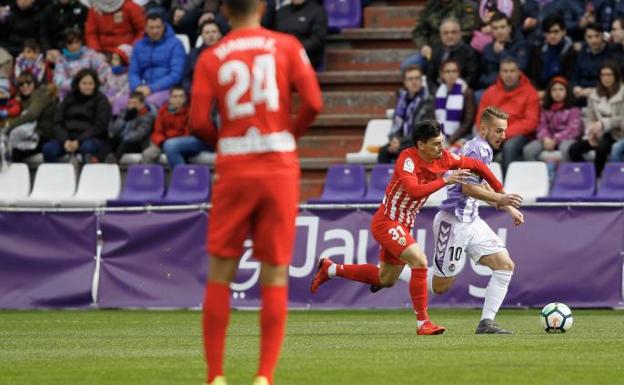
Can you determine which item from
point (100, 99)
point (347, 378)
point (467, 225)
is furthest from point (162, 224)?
point (347, 378)

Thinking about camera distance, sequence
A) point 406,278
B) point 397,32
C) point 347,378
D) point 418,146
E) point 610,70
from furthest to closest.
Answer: point 397,32
point 610,70
point 406,278
point 418,146
point 347,378

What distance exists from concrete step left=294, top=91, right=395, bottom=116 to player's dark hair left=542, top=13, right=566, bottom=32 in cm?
338

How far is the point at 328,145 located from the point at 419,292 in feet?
32.8

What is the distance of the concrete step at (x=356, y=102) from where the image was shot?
23.9 meters

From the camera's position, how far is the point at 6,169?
23250mm

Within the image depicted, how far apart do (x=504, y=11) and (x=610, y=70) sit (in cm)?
325

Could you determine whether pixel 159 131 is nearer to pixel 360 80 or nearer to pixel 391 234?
pixel 360 80

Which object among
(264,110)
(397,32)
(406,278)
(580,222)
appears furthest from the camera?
(397,32)

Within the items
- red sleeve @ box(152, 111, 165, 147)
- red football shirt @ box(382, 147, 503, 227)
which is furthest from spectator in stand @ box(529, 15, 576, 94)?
red football shirt @ box(382, 147, 503, 227)

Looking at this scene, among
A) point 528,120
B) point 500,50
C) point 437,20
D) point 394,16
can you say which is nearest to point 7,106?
point 394,16

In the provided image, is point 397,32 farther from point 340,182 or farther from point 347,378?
point 347,378

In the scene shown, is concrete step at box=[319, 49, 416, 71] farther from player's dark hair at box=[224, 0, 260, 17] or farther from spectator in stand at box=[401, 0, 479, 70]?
player's dark hair at box=[224, 0, 260, 17]

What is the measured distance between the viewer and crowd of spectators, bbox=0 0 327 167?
23156 millimetres

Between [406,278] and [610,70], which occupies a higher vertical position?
[610,70]
